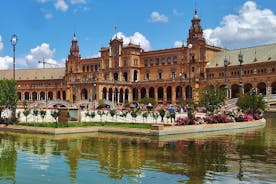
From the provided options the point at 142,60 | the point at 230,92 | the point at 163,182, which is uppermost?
the point at 142,60

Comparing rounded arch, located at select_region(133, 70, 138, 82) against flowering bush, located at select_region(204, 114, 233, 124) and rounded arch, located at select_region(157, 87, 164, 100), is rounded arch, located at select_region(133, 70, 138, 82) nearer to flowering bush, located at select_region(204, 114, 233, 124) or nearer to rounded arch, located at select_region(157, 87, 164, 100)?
rounded arch, located at select_region(157, 87, 164, 100)

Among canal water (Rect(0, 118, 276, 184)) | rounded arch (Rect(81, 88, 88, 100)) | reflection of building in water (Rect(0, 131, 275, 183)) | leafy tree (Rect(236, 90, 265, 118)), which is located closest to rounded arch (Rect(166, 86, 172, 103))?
rounded arch (Rect(81, 88, 88, 100))

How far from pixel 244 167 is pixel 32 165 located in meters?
9.40

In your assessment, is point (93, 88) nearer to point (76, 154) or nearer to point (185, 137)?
Answer: point (185, 137)

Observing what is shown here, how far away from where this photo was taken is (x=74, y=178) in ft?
54.5

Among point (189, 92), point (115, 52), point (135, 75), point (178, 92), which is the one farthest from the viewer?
point (115, 52)

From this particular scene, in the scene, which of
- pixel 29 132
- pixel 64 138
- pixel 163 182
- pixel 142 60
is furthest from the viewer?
pixel 142 60

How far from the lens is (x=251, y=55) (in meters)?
92.8

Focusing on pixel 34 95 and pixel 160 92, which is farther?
pixel 34 95

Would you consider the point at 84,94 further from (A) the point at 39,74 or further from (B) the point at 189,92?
(A) the point at 39,74

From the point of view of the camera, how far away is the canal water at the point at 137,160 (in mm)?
16656

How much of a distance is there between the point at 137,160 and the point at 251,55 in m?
76.5

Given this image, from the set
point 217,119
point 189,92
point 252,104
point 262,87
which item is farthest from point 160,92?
point 217,119

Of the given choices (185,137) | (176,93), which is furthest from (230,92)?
(185,137)
